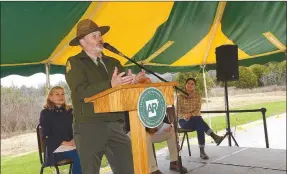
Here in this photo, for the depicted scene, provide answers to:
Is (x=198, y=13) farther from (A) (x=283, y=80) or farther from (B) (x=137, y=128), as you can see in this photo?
(A) (x=283, y=80)

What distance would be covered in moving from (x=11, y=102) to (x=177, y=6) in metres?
5.28

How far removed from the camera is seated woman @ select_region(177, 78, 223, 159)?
535cm

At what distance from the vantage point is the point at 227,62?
593cm

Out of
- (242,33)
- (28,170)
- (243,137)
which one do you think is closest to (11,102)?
(28,170)

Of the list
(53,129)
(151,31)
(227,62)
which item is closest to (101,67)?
(53,129)

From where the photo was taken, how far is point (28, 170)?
6.79 m

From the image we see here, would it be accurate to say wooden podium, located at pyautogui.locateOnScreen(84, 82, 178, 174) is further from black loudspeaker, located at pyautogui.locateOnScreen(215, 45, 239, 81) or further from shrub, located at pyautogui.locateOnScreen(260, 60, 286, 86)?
shrub, located at pyautogui.locateOnScreen(260, 60, 286, 86)

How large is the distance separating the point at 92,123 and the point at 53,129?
1.97 meters

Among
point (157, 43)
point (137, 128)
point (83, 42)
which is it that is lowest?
point (137, 128)

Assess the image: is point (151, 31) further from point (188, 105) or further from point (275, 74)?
point (275, 74)

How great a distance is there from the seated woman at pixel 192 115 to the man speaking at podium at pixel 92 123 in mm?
3694

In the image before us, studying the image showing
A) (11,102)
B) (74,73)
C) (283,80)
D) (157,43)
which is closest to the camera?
(74,73)

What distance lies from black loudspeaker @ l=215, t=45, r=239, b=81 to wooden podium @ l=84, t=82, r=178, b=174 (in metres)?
4.64

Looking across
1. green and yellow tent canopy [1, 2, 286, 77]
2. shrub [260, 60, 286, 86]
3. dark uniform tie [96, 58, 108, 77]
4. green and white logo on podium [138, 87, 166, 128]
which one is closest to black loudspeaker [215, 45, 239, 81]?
green and yellow tent canopy [1, 2, 286, 77]
